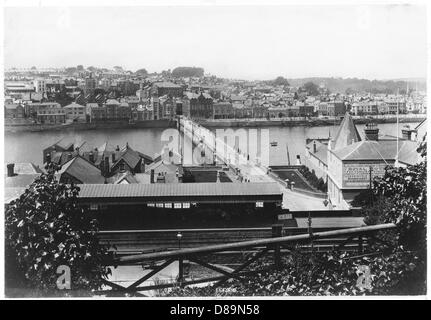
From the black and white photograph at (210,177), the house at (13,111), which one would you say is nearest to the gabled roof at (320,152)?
the black and white photograph at (210,177)

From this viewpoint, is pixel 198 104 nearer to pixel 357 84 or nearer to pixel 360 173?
pixel 357 84

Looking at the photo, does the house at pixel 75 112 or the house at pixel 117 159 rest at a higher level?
the house at pixel 75 112

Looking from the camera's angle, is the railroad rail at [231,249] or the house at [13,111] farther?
the house at [13,111]

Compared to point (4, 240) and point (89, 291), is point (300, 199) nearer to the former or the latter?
point (89, 291)

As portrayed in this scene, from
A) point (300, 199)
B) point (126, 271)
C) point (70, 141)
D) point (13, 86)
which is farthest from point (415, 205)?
point (13, 86)

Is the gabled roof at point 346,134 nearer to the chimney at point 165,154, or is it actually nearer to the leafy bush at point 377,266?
the leafy bush at point 377,266

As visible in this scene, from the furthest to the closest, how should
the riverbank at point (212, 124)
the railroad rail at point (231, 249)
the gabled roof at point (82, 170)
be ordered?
the riverbank at point (212, 124) < the gabled roof at point (82, 170) < the railroad rail at point (231, 249)
